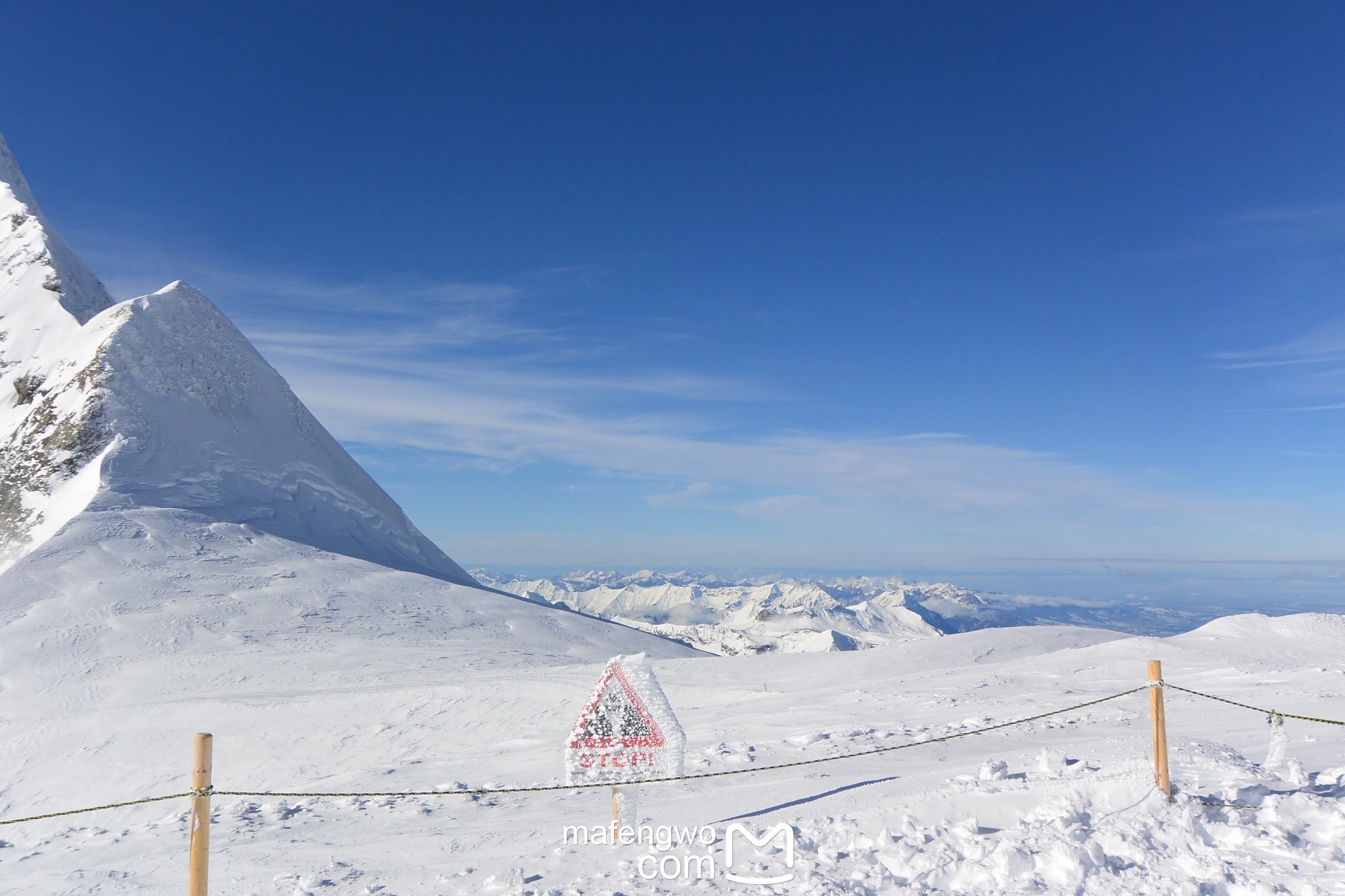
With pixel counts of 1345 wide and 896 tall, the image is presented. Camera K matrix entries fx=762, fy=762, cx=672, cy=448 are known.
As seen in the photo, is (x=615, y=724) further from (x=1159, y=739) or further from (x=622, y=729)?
(x=1159, y=739)

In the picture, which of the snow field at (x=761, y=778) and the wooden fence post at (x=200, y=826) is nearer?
the wooden fence post at (x=200, y=826)

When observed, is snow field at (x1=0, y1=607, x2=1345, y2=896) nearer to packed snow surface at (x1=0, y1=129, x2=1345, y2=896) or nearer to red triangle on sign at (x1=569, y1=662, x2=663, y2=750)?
packed snow surface at (x1=0, y1=129, x2=1345, y2=896)

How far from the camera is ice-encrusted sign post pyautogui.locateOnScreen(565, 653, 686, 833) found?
22.4 ft

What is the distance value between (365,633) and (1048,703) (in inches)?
830

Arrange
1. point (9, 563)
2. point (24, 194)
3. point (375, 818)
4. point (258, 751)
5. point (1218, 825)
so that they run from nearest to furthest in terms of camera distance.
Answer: point (1218, 825) → point (375, 818) → point (258, 751) → point (9, 563) → point (24, 194)

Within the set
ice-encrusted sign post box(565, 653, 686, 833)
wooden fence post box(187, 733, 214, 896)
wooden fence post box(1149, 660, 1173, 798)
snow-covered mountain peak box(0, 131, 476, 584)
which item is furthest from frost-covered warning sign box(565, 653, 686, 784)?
snow-covered mountain peak box(0, 131, 476, 584)

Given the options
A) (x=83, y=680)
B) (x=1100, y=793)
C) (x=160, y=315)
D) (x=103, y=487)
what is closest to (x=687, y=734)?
(x=1100, y=793)

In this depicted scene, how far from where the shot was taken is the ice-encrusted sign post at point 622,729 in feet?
22.4

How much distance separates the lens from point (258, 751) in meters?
14.7

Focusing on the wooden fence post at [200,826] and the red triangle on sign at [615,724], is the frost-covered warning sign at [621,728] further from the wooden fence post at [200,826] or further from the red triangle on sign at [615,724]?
the wooden fence post at [200,826]

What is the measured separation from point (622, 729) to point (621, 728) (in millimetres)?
13

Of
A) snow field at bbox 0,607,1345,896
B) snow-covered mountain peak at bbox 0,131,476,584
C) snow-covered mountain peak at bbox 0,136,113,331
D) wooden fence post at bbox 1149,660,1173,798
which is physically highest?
snow-covered mountain peak at bbox 0,136,113,331

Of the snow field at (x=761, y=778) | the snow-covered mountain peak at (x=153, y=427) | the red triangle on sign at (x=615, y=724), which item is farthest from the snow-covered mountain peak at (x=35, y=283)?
the red triangle on sign at (x=615, y=724)

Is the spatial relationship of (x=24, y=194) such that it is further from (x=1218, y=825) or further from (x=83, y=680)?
(x=1218, y=825)
